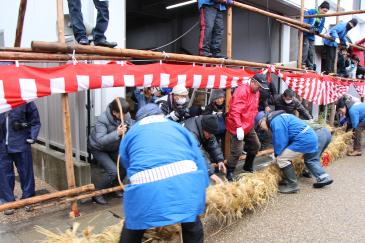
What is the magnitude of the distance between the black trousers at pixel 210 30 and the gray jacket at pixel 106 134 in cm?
242

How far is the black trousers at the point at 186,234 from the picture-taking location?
266 cm

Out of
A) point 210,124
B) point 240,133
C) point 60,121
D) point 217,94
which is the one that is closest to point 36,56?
point 210,124

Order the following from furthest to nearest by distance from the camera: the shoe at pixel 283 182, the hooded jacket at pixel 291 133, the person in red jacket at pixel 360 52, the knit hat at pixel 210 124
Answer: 1. the person in red jacket at pixel 360 52
2. the shoe at pixel 283 182
3. the hooded jacket at pixel 291 133
4. the knit hat at pixel 210 124

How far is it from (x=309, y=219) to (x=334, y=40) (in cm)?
754

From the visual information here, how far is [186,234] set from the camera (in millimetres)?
2762

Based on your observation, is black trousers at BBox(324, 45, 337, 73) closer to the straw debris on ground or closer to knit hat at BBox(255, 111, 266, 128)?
knit hat at BBox(255, 111, 266, 128)

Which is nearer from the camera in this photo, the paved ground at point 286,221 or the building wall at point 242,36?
the paved ground at point 286,221

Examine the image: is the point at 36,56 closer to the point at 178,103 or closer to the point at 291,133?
the point at 178,103

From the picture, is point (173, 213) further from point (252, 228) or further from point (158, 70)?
point (158, 70)

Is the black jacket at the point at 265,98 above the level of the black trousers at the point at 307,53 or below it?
below

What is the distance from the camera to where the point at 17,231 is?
4141 mm

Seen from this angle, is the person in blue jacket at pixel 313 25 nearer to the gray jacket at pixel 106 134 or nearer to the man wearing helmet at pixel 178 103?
the man wearing helmet at pixel 178 103

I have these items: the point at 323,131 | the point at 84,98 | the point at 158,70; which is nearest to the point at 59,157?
the point at 84,98

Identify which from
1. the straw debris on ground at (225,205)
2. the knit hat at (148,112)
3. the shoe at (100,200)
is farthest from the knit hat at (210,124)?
the shoe at (100,200)
